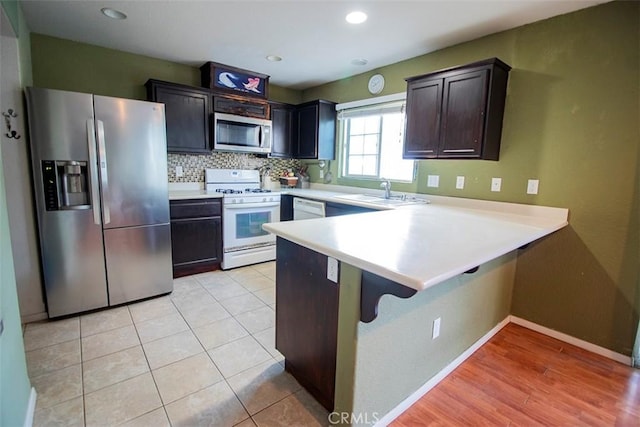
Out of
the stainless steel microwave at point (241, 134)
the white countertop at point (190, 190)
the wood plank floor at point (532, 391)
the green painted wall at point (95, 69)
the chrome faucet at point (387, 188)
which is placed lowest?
the wood plank floor at point (532, 391)

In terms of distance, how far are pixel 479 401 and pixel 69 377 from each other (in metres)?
2.33

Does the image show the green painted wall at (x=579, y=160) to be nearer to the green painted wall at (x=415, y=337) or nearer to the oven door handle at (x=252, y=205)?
the green painted wall at (x=415, y=337)

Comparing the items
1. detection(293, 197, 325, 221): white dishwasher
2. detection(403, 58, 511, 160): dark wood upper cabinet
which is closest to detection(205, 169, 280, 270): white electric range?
detection(293, 197, 325, 221): white dishwasher

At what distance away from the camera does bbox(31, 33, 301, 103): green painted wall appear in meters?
2.88

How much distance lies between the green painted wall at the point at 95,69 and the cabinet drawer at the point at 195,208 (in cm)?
131

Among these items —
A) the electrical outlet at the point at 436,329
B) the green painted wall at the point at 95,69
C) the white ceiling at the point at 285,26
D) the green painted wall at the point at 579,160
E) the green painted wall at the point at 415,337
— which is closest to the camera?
the green painted wall at the point at 415,337

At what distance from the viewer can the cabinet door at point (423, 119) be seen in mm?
2641

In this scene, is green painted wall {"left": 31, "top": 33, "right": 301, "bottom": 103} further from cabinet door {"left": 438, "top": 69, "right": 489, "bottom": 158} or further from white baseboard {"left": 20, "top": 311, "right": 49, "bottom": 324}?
cabinet door {"left": 438, "top": 69, "right": 489, "bottom": 158}

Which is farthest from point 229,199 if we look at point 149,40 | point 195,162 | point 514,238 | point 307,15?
point 514,238

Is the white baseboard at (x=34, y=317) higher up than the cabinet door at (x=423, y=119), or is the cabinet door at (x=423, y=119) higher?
the cabinet door at (x=423, y=119)

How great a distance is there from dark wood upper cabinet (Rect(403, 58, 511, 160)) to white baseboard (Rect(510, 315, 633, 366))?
137cm

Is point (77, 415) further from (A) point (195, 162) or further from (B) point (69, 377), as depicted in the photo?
(A) point (195, 162)

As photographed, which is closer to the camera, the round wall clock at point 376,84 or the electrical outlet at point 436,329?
the electrical outlet at point 436,329

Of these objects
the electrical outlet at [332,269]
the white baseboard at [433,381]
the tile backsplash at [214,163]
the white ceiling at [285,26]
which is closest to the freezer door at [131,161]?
the white ceiling at [285,26]
